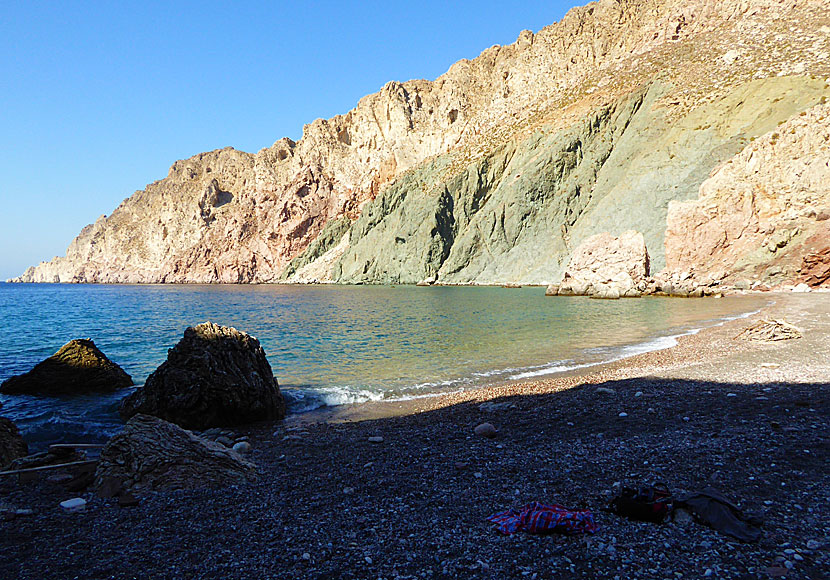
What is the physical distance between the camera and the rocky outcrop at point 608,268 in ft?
169

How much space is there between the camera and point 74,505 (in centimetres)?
555

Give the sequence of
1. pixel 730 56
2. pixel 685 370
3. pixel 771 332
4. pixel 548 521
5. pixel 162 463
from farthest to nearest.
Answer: pixel 730 56, pixel 771 332, pixel 685 370, pixel 162 463, pixel 548 521

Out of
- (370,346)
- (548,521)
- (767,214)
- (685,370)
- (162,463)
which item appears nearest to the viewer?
(548,521)

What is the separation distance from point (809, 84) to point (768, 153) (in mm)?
17043

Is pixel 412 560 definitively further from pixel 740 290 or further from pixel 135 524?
pixel 740 290

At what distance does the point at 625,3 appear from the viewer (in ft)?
324

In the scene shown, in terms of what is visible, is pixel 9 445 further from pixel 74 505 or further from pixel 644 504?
pixel 644 504

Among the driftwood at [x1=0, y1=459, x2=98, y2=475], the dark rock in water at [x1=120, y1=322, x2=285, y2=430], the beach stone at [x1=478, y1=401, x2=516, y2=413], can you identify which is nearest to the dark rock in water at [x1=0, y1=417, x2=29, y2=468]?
the driftwood at [x1=0, y1=459, x2=98, y2=475]

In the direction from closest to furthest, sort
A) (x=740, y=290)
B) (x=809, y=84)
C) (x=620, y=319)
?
(x=620, y=319), (x=740, y=290), (x=809, y=84)

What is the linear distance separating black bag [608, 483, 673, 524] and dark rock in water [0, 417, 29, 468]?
29.6 feet

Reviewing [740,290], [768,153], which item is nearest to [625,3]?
[768,153]

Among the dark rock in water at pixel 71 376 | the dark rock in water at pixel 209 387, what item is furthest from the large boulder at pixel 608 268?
the dark rock in water at pixel 71 376

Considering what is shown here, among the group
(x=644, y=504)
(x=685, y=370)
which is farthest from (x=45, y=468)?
(x=685, y=370)

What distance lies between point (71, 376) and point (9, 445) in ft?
21.4
